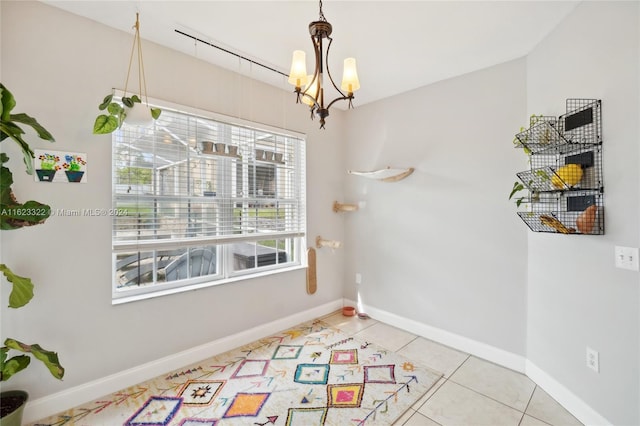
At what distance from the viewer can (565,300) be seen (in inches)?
79.2

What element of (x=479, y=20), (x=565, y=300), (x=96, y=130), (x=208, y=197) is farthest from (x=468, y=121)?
(x=96, y=130)

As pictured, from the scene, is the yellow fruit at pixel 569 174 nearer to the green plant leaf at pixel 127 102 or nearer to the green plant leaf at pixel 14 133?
the green plant leaf at pixel 127 102

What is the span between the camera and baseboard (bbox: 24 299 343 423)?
1.84m

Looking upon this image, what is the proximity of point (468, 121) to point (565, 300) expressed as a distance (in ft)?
5.48

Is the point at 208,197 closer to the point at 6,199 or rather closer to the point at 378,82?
the point at 6,199

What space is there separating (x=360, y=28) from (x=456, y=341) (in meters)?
2.90

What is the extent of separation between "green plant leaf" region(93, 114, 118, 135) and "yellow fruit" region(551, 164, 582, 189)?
9.50 feet

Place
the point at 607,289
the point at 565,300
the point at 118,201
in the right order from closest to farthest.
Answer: the point at 607,289, the point at 565,300, the point at 118,201

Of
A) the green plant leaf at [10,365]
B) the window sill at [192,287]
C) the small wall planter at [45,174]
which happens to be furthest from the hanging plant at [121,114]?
the green plant leaf at [10,365]

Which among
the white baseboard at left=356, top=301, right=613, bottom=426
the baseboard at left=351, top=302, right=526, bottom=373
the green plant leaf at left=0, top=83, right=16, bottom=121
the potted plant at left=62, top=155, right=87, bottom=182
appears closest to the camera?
the green plant leaf at left=0, top=83, right=16, bottom=121

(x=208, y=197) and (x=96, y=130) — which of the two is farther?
(x=208, y=197)

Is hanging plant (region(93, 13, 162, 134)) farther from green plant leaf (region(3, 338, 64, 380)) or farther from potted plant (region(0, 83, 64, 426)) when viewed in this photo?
green plant leaf (region(3, 338, 64, 380))

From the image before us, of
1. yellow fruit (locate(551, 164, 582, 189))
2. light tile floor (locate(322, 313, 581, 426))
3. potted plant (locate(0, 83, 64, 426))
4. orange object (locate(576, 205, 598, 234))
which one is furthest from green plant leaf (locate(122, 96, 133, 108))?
orange object (locate(576, 205, 598, 234))

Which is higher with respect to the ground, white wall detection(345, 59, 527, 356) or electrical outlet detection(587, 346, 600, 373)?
white wall detection(345, 59, 527, 356)
